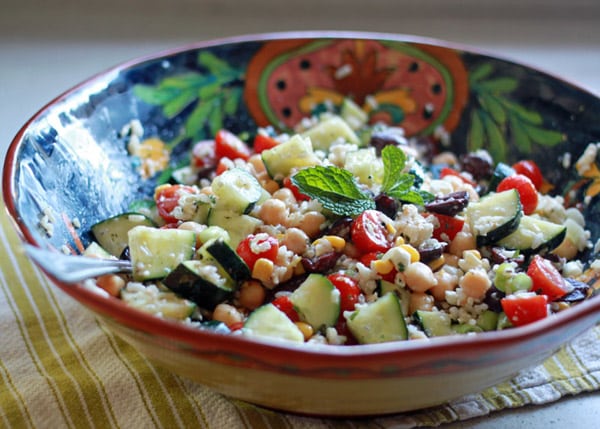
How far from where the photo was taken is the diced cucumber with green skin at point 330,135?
254 cm

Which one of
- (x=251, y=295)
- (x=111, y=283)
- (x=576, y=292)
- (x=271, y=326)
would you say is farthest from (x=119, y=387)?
(x=576, y=292)

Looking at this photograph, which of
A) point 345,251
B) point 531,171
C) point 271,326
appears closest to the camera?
point 271,326

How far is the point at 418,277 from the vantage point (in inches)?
70.8

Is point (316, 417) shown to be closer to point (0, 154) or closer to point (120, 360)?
point (120, 360)

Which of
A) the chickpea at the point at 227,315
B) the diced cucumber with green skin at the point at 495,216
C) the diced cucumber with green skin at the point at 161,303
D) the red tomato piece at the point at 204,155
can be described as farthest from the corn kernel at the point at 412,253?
the red tomato piece at the point at 204,155

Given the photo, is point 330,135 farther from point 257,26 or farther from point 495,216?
point 257,26

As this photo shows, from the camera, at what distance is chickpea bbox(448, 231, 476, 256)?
2.01 meters

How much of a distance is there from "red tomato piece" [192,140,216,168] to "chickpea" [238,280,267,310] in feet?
2.61

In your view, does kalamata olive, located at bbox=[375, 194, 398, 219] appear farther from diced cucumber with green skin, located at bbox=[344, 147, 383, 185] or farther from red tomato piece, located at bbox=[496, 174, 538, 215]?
red tomato piece, located at bbox=[496, 174, 538, 215]

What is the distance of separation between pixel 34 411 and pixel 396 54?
1891 millimetres

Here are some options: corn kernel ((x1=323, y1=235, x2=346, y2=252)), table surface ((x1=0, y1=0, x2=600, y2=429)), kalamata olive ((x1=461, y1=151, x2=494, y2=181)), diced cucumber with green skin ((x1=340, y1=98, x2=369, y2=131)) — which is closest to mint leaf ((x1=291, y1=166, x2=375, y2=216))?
corn kernel ((x1=323, y1=235, x2=346, y2=252))

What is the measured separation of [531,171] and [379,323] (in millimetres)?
1102

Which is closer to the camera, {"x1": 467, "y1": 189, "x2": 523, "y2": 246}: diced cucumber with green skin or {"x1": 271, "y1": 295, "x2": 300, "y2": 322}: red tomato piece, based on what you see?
{"x1": 271, "y1": 295, "x2": 300, "y2": 322}: red tomato piece

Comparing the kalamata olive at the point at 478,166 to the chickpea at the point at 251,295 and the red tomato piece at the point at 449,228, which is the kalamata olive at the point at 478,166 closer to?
the red tomato piece at the point at 449,228
